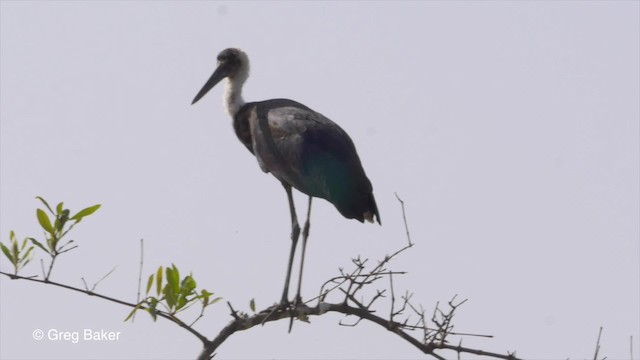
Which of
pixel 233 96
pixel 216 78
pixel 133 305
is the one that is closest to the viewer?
pixel 133 305

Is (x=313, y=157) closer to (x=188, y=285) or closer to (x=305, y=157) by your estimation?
(x=305, y=157)

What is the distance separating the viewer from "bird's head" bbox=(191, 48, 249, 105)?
1128cm

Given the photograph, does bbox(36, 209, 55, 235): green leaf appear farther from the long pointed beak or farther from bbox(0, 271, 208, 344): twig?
the long pointed beak

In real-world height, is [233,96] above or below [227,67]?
below

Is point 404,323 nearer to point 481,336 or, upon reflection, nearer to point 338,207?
point 481,336

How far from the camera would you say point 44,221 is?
291 inches

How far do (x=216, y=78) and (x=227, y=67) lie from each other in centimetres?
14

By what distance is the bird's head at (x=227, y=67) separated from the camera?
11281 mm

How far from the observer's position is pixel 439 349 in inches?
Answer: 290

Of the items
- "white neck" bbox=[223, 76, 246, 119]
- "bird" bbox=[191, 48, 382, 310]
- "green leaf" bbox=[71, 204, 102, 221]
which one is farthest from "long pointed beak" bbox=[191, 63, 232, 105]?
"green leaf" bbox=[71, 204, 102, 221]

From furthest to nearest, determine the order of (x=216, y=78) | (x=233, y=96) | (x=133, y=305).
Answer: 1. (x=216, y=78)
2. (x=233, y=96)
3. (x=133, y=305)

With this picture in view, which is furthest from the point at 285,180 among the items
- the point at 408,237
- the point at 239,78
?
the point at 408,237

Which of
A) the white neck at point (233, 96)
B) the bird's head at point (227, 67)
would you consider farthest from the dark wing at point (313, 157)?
the bird's head at point (227, 67)

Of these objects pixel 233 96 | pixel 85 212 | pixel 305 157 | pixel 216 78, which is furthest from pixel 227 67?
pixel 85 212
